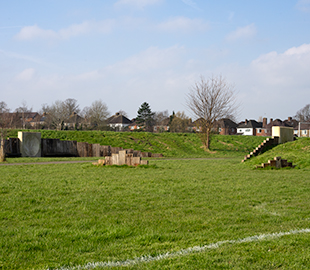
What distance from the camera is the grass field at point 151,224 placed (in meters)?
4.14

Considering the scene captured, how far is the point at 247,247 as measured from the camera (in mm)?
4496

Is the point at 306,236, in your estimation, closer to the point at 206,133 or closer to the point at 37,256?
the point at 37,256

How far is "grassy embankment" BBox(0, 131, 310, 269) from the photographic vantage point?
4.16 metres

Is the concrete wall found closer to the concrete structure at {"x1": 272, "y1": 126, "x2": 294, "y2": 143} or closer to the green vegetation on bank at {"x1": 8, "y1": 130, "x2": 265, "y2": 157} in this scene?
the green vegetation on bank at {"x1": 8, "y1": 130, "x2": 265, "y2": 157}

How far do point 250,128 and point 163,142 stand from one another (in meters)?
87.6

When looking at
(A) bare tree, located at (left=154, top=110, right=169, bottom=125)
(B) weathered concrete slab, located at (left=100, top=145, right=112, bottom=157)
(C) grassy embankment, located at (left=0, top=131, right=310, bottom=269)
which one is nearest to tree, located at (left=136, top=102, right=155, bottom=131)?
(A) bare tree, located at (left=154, top=110, right=169, bottom=125)

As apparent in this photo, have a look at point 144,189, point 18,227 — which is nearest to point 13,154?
point 144,189

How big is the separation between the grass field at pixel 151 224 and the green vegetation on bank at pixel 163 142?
22154mm

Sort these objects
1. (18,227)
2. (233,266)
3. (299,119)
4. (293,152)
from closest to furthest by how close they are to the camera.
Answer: (233,266), (18,227), (293,152), (299,119)

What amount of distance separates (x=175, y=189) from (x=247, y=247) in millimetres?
5245

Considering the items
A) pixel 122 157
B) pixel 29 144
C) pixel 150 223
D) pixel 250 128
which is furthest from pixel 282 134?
pixel 250 128

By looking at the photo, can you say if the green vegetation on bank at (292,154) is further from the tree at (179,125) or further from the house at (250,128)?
the house at (250,128)

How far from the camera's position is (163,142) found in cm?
3788

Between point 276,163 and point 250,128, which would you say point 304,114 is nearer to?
point 250,128
